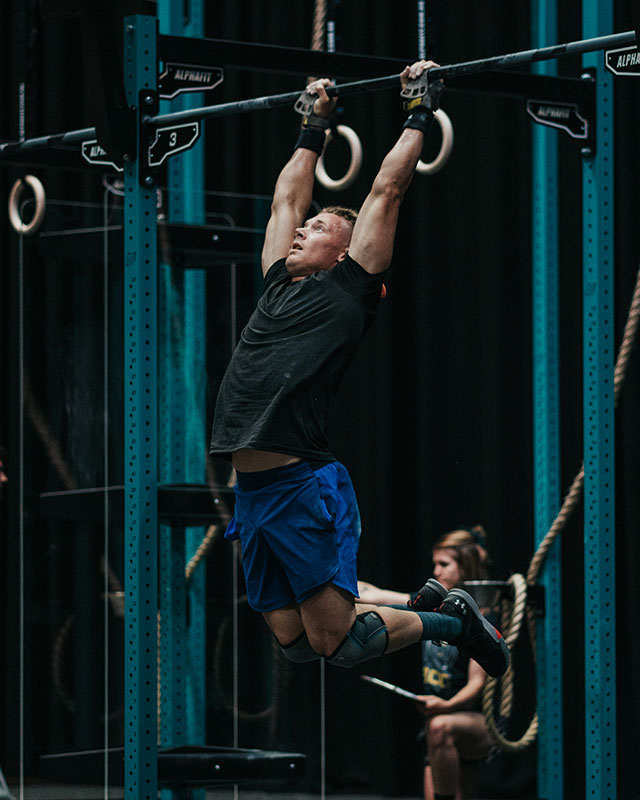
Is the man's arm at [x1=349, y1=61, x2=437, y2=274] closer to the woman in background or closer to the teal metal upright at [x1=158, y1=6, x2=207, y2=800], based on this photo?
the teal metal upright at [x1=158, y1=6, x2=207, y2=800]

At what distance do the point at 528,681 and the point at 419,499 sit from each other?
2.78ft

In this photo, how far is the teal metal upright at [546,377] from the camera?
5219 mm

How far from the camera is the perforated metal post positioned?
14.2 feet

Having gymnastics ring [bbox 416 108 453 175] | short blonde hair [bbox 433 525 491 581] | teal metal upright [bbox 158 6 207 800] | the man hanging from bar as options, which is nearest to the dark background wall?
short blonde hair [bbox 433 525 491 581]

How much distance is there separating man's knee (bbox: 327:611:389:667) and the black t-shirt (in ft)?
1.49

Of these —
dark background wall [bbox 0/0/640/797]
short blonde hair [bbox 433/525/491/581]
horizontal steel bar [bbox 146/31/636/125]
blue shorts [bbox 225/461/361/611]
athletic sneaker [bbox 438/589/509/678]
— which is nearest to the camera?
horizontal steel bar [bbox 146/31/636/125]

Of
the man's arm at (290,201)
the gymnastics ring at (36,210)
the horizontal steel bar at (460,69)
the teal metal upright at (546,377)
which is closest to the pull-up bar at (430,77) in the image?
the horizontal steel bar at (460,69)

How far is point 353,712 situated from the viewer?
6227 millimetres

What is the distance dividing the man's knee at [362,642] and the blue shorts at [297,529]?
109 mm

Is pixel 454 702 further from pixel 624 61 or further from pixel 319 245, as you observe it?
pixel 624 61

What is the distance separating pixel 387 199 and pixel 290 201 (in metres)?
0.43

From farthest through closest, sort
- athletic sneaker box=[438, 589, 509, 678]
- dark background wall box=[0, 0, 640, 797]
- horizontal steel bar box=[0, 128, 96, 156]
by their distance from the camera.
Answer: dark background wall box=[0, 0, 640, 797] < horizontal steel bar box=[0, 128, 96, 156] < athletic sneaker box=[438, 589, 509, 678]

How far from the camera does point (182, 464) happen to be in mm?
5230

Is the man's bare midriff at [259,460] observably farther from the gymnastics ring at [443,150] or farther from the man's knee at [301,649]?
A: the gymnastics ring at [443,150]
